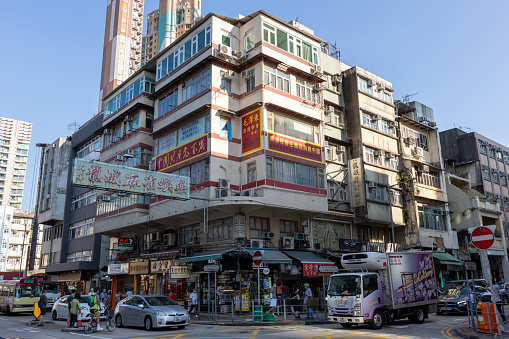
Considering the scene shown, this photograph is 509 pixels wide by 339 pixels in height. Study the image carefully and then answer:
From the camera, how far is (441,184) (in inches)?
Answer: 1692

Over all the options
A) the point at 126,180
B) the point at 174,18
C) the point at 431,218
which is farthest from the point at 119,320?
the point at 174,18

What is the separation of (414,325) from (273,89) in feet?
55.3

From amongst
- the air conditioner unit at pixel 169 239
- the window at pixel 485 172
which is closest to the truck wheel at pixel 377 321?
the air conditioner unit at pixel 169 239

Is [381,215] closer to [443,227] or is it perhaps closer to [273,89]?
[443,227]

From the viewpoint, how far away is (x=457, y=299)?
22984 mm

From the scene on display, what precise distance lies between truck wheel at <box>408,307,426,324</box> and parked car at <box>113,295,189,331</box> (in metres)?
10.0

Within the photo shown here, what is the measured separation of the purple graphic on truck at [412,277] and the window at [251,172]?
11.3m

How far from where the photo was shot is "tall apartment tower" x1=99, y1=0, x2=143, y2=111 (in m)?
100

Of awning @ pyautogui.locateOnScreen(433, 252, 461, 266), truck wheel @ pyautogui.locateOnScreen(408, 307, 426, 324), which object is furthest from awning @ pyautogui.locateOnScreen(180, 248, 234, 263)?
awning @ pyautogui.locateOnScreen(433, 252, 461, 266)

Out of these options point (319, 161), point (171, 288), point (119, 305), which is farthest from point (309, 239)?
point (119, 305)

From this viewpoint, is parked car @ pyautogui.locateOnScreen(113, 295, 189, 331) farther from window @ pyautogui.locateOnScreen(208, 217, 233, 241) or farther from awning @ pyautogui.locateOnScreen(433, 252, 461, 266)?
awning @ pyautogui.locateOnScreen(433, 252, 461, 266)

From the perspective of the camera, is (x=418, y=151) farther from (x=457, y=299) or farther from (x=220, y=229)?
(x=220, y=229)

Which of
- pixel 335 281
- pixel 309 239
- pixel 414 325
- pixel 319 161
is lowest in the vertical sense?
pixel 414 325

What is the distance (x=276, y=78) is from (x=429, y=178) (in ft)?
69.8
